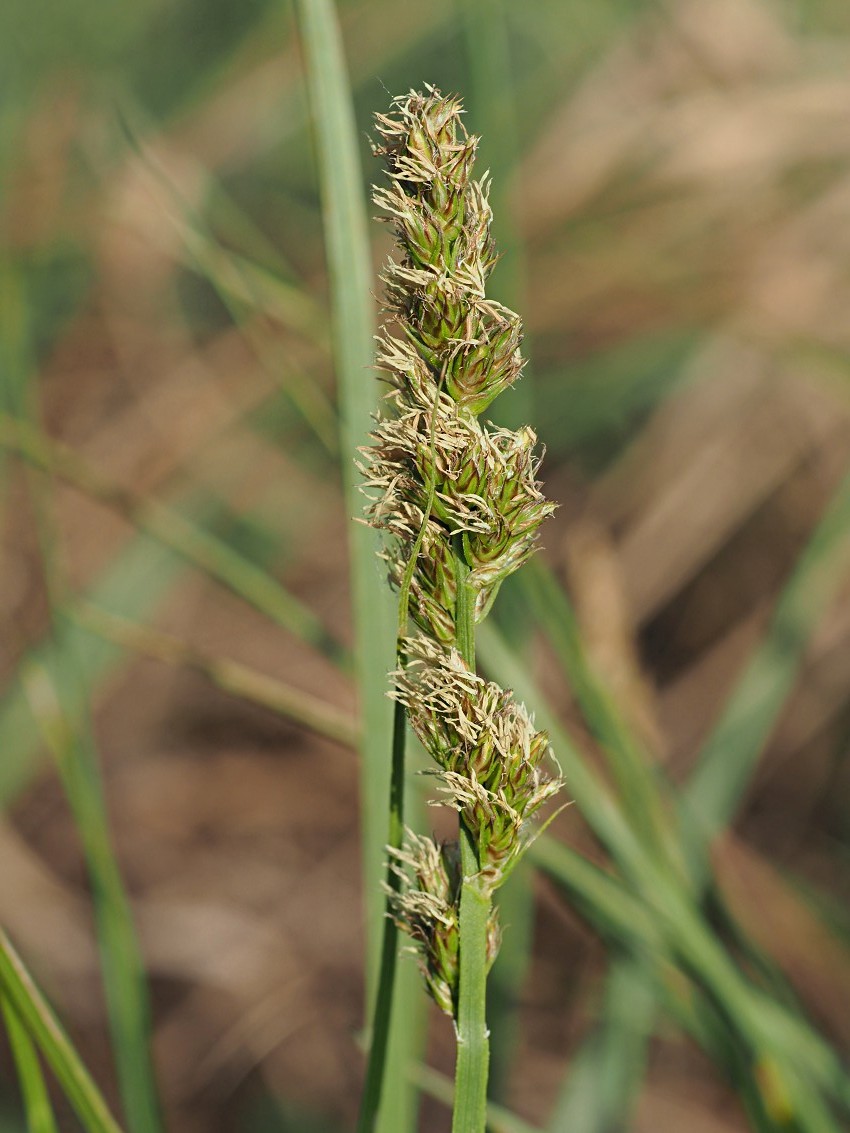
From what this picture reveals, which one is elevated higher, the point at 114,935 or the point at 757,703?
the point at 757,703

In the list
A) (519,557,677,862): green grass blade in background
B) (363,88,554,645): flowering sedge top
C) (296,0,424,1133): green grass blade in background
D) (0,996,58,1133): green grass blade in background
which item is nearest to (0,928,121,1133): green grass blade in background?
(0,996,58,1133): green grass blade in background

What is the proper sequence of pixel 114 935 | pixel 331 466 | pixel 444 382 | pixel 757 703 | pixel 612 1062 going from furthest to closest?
pixel 331 466 < pixel 757 703 < pixel 612 1062 < pixel 114 935 < pixel 444 382

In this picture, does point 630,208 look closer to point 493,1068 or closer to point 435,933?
Answer: point 493,1068

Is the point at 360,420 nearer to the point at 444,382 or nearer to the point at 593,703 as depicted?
the point at 444,382

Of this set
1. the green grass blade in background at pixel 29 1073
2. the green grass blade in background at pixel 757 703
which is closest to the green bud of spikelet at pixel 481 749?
the green grass blade in background at pixel 29 1073

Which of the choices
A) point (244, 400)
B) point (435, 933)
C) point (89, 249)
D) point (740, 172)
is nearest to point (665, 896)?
point (435, 933)

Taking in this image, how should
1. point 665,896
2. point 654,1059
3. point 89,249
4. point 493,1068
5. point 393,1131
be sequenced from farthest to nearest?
1. point 89,249
2. point 654,1059
3. point 493,1068
4. point 665,896
5. point 393,1131

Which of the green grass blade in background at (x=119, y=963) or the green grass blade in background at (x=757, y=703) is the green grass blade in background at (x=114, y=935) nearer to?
the green grass blade in background at (x=119, y=963)

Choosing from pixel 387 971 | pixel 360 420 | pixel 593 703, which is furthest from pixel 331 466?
pixel 387 971
